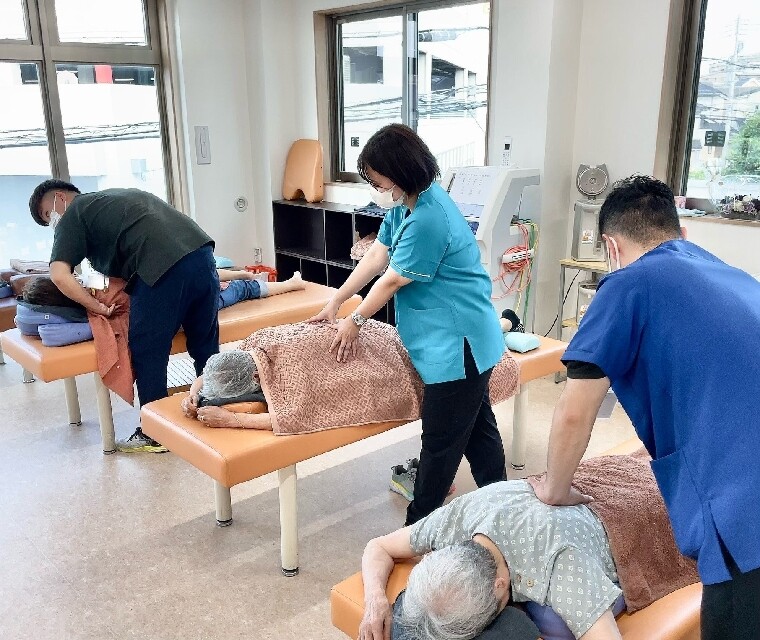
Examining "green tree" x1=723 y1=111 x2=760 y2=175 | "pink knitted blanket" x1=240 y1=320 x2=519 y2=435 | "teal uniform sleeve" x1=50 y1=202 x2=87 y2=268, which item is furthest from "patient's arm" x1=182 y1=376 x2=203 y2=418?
"green tree" x1=723 y1=111 x2=760 y2=175

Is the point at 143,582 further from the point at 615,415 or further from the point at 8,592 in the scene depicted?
the point at 615,415

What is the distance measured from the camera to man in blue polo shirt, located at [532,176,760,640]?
1.01m

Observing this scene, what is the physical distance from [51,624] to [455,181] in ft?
8.57

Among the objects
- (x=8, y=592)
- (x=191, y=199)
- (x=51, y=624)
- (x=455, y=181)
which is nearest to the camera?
(x=51, y=624)

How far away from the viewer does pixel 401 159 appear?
1.86 m

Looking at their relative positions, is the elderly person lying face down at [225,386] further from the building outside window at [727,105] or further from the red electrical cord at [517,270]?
the building outside window at [727,105]

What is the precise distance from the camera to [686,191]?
3.43 m

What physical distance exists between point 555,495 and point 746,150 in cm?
258

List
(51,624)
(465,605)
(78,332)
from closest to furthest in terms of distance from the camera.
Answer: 1. (465,605)
2. (51,624)
3. (78,332)

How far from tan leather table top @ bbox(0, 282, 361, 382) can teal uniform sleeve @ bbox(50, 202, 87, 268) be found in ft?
1.18

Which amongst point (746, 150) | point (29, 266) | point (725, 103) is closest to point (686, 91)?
point (725, 103)

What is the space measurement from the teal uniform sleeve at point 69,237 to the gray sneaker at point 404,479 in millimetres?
1464

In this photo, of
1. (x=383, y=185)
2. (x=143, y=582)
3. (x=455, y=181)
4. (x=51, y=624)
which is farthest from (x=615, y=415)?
(x=51, y=624)

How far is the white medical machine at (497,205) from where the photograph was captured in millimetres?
3291
